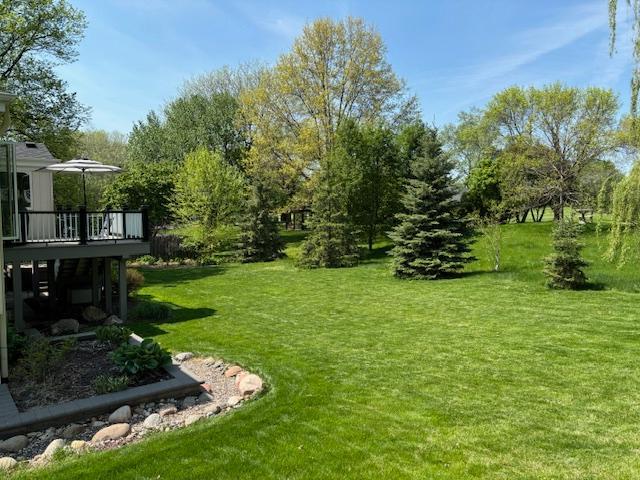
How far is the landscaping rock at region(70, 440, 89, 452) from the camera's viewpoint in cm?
407

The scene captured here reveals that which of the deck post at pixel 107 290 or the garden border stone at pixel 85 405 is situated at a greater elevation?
the deck post at pixel 107 290

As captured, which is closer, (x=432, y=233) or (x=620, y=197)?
(x=620, y=197)

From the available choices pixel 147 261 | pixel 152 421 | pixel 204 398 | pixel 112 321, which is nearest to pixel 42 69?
pixel 147 261

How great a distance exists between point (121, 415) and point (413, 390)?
10.9ft

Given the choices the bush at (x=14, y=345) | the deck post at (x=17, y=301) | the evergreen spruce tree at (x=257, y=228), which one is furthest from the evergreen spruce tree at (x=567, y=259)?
the evergreen spruce tree at (x=257, y=228)

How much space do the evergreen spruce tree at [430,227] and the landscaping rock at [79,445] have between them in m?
12.2

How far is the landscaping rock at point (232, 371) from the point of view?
19.7ft

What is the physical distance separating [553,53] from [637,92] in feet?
47.7

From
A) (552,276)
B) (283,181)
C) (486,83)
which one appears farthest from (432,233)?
(486,83)

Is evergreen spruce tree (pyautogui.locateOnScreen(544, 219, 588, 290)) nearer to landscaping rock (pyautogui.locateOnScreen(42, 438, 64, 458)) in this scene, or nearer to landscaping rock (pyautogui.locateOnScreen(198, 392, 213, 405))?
landscaping rock (pyautogui.locateOnScreen(198, 392, 213, 405))

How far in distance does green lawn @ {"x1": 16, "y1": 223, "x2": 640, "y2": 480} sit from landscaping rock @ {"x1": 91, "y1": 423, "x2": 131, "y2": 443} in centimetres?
35

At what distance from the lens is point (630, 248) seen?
8672 millimetres

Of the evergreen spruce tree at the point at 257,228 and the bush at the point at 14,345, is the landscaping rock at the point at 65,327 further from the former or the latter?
the evergreen spruce tree at the point at 257,228

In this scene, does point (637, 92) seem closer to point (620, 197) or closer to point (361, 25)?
point (620, 197)
